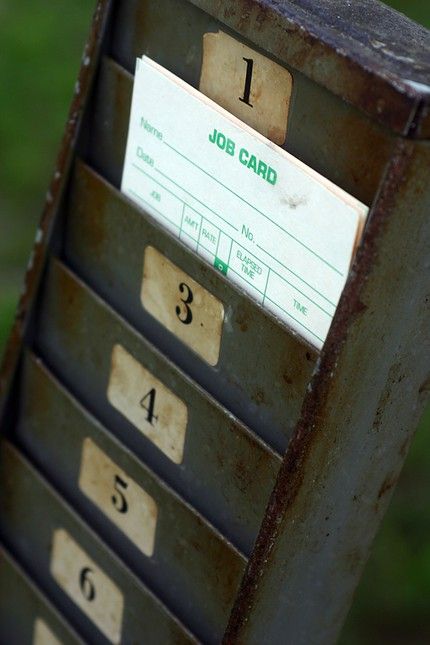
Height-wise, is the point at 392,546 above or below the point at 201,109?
below

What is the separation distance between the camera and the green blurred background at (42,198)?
2691mm

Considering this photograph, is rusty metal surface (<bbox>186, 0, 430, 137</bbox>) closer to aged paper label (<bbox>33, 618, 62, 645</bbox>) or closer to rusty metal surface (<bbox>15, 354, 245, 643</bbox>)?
rusty metal surface (<bbox>15, 354, 245, 643</bbox>)

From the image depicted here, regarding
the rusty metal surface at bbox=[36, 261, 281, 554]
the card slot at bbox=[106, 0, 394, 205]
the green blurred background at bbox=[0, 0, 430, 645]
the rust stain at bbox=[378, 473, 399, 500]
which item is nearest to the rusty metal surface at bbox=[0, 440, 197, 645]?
the rusty metal surface at bbox=[36, 261, 281, 554]

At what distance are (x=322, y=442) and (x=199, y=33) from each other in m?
0.48

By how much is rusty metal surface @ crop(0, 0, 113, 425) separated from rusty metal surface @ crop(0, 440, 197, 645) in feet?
0.36

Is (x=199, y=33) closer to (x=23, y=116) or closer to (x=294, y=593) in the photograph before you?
(x=294, y=593)

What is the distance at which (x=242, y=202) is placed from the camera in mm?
1291

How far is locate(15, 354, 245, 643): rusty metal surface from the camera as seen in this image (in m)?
1.43

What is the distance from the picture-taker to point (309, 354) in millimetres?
1255

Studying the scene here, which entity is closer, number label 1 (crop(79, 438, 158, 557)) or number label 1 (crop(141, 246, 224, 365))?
number label 1 (crop(141, 246, 224, 365))

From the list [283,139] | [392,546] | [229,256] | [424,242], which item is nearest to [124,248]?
[229,256]

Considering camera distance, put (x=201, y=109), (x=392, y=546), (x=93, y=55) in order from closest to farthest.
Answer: (x=201, y=109), (x=93, y=55), (x=392, y=546)

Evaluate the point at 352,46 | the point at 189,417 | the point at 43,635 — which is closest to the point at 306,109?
the point at 352,46

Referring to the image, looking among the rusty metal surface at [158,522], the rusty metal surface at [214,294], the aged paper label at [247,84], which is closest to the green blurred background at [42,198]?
the rusty metal surface at [158,522]
